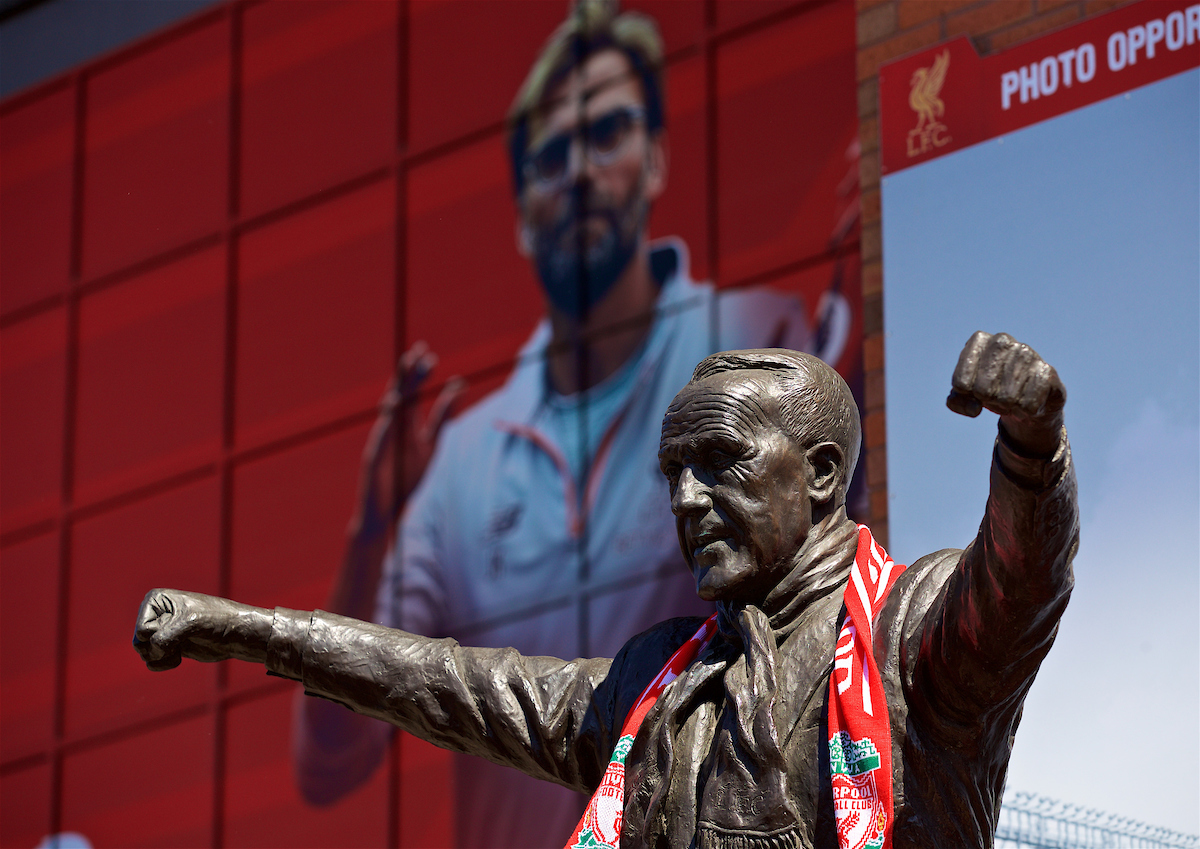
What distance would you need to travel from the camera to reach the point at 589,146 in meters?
8.87

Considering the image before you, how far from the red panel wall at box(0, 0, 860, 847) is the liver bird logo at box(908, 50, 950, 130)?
1355mm

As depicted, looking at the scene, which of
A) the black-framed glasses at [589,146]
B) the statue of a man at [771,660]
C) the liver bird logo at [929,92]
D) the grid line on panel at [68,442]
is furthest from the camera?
the grid line on panel at [68,442]

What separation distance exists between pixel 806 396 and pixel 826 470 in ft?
0.47

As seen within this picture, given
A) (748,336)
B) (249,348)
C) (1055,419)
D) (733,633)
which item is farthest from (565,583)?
(1055,419)

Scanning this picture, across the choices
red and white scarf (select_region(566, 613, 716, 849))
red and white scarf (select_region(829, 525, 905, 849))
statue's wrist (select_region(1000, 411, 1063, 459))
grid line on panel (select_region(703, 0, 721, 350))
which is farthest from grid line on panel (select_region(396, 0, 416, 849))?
statue's wrist (select_region(1000, 411, 1063, 459))

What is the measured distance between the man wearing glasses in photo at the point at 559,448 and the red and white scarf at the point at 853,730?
4189 millimetres

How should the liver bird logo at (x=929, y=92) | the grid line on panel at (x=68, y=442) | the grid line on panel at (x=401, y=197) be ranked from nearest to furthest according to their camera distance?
1. the liver bird logo at (x=929, y=92)
2. the grid line on panel at (x=401, y=197)
3. the grid line on panel at (x=68, y=442)

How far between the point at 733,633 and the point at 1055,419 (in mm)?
895

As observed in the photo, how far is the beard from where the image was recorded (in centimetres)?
868

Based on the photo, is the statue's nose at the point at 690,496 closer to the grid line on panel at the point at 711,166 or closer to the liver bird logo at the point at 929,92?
the liver bird logo at the point at 929,92

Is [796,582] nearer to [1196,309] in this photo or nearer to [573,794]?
[1196,309]

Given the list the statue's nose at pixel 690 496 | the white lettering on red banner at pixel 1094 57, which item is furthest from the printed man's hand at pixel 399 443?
the statue's nose at pixel 690 496

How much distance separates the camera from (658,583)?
8133mm

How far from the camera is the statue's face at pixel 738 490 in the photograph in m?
3.61
